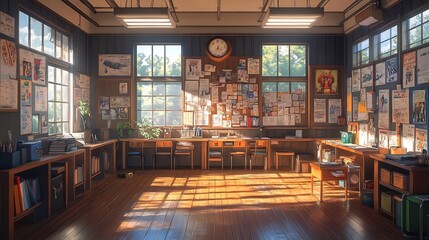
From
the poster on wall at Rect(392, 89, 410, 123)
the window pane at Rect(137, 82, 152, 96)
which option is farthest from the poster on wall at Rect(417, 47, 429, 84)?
the window pane at Rect(137, 82, 152, 96)

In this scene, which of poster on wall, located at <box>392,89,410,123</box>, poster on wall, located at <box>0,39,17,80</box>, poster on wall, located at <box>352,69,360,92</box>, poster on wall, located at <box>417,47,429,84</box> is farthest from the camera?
poster on wall, located at <box>352,69,360,92</box>

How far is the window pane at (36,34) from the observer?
629 centimetres

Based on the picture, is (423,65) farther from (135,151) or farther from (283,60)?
(135,151)

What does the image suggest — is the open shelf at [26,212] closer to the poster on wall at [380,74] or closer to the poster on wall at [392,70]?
Result: the poster on wall at [392,70]

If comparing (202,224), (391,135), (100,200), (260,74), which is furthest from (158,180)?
(391,135)

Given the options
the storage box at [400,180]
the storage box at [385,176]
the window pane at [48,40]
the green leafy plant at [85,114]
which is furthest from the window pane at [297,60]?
the window pane at [48,40]

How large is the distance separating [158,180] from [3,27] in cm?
423

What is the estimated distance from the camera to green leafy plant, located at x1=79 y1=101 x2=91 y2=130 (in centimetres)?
854

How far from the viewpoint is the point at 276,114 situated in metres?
9.73

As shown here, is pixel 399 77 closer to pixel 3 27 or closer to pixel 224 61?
pixel 224 61

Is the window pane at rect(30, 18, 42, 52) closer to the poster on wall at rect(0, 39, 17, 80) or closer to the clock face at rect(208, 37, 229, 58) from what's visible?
the poster on wall at rect(0, 39, 17, 80)

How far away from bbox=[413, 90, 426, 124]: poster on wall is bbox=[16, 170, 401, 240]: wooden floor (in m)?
1.68

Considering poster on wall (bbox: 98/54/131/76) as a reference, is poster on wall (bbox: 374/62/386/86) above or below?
below

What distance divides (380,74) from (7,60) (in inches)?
266
